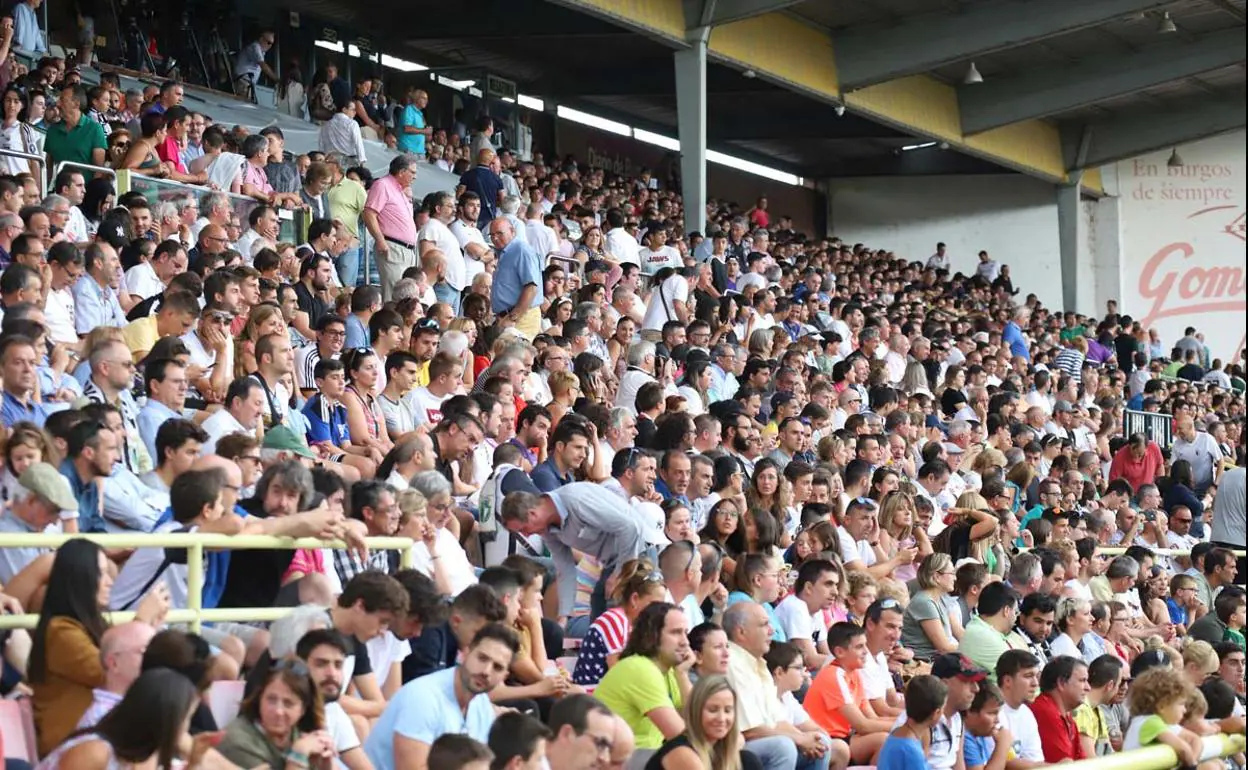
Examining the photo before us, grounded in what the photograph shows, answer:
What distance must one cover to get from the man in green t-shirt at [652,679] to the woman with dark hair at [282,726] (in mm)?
1655

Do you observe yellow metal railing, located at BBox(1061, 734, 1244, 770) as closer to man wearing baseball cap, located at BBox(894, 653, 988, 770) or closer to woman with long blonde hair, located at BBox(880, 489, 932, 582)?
man wearing baseball cap, located at BBox(894, 653, 988, 770)

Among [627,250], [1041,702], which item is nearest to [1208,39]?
[627,250]

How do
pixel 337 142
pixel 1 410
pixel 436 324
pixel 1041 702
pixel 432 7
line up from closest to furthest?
pixel 1 410 < pixel 1041 702 < pixel 436 324 < pixel 337 142 < pixel 432 7

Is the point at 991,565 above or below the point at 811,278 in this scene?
below

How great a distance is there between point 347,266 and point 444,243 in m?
0.75

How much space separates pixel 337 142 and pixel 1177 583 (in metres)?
8.23

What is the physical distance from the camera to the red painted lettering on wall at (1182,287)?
33.3m

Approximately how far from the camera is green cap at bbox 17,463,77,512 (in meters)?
5.88

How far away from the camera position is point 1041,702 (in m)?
8.88

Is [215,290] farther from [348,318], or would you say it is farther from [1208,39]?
[1208,39]

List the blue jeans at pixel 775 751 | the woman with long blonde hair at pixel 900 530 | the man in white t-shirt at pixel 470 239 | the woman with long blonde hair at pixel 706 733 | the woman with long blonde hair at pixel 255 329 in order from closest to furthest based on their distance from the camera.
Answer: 1. the woman with long blonde hair at pixel 706 733
2. the blue jeans at pixel 775 751
3. the woman with long blonde hair at pixel 255 329
4. the woman with long blonde hair at pixel 900 530
5. the man in white t-shirt at pixel 470 239

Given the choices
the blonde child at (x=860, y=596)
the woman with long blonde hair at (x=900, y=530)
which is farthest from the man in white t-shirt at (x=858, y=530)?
the blonde child at (x=860, y=596)

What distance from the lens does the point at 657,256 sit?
17.5 metres

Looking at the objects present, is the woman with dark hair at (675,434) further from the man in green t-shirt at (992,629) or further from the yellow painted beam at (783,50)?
the yellow painted beam at (783,50)
